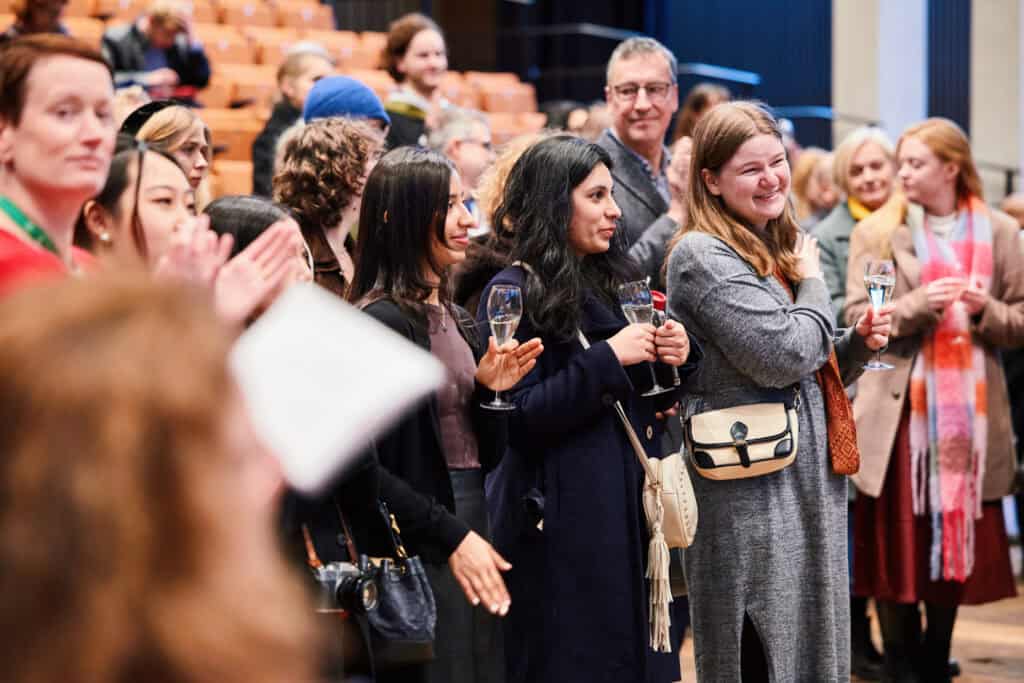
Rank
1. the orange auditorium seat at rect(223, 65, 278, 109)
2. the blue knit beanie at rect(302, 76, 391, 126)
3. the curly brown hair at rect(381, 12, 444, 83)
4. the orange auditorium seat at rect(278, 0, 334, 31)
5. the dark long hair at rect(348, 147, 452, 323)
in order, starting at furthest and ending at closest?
the orange auditorium seat at rect(278, 0, 334, 31) → the orange auditorium seat at rect(223, 65, 278, 109) → the curly brown hair at rect(381, 12, 444, 83) → the blue knit beanie at rect(302, 76, 391, 126) → the dark long hair at rect(348, 147, 452, 323)

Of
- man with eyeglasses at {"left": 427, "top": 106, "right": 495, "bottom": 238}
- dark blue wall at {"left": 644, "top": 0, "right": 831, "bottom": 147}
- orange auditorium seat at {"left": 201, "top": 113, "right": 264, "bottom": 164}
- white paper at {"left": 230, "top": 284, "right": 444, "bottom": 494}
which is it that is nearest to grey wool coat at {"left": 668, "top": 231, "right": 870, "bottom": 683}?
man with eyeglasses at {"left": 427, "top": 106, "right": 495, "bottom": 238}

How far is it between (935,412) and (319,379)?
10.8 ft

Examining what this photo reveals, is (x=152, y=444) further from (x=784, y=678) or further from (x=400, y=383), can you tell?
(x=784, y=678)

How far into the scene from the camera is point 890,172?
4.90 m

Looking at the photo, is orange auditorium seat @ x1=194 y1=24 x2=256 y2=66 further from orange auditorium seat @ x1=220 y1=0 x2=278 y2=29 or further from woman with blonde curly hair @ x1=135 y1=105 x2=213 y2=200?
→ woman with blonde curly hair @ x1=135 y1=105 x2=213 y2=200

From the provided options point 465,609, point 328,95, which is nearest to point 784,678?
A: point 465,609

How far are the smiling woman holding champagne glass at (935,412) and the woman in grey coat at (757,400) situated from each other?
113 cm

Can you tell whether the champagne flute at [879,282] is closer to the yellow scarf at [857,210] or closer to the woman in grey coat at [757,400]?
the woman in grey coat at [757,400]

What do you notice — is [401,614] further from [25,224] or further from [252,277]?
[25,224]

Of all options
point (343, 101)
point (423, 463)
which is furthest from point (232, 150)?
point (423, 463)

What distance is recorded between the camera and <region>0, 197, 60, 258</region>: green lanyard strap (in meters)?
1.74

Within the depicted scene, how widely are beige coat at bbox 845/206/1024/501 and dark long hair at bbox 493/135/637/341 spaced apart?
1.37m

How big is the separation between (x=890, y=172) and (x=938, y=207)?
675mm

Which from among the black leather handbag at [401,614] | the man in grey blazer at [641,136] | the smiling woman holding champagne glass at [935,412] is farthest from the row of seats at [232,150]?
the black leather handbag at [401,614]
